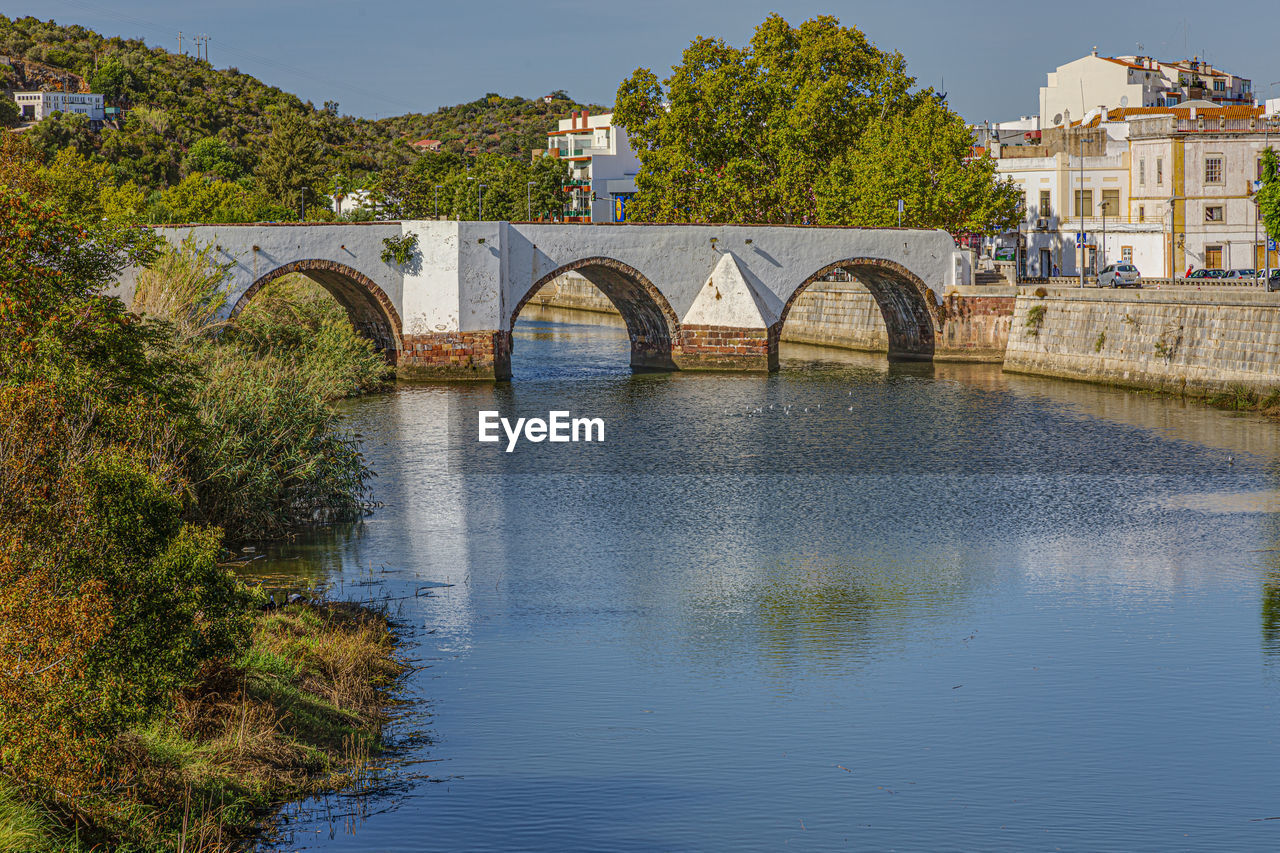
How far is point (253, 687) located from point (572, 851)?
3691 mm

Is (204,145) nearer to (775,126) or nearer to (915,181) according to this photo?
(775,126)

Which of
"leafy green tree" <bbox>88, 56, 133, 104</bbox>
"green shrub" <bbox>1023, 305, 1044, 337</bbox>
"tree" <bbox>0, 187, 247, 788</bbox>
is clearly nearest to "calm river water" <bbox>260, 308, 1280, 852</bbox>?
"tree" <bbox>0, 187, 247, 788</bbox>

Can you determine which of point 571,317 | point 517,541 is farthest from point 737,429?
point 571,317

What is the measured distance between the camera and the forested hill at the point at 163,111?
315ft

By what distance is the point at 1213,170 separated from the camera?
222 feet

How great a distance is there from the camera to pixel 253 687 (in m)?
13.0

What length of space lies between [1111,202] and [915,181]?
15.7 meters

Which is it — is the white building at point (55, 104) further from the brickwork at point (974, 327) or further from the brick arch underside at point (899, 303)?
the brickwork at point (974, 327)

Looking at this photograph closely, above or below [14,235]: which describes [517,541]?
below

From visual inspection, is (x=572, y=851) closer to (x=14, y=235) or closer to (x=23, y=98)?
(x=14, y=235)

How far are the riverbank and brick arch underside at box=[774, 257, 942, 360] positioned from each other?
38814 mm

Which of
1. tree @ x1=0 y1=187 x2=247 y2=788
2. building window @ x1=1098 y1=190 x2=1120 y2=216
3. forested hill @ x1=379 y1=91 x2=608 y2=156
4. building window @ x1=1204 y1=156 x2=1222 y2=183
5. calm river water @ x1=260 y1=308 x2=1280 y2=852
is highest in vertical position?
forested hill @ x1=379 y1=91 x2=608 y2=156

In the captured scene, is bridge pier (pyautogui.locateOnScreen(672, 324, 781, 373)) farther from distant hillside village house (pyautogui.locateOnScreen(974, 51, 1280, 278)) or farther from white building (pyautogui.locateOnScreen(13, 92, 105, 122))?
white building (pyautogui.locateOnScreen(13, 92, 105, 122))

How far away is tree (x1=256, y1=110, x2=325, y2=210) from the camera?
95.8 meters
